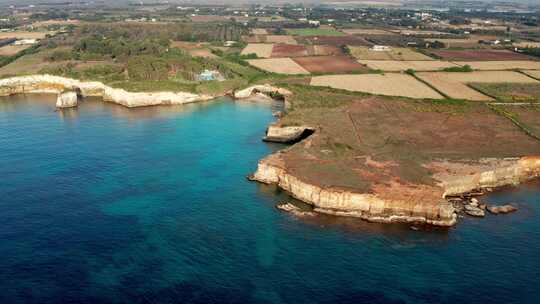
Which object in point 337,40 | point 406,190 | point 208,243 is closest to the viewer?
point 208,243

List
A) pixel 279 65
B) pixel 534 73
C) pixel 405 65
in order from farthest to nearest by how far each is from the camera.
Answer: pixel 405 65 < pixel 279 65 < pixel 534 73

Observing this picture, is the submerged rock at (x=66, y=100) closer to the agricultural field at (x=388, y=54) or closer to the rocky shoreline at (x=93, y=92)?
the rocky shoreline at (x=93, y=92)

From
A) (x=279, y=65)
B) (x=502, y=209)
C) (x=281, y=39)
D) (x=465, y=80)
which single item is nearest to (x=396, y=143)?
(x=502, y=209)

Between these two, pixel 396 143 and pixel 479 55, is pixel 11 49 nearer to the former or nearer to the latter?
pixel 396 143

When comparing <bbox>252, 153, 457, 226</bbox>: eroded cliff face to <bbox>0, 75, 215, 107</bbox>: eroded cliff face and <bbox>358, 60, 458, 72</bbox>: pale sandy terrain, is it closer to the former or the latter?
<bbox>0, 75, 215, 107</bbox>: eroded cliff face

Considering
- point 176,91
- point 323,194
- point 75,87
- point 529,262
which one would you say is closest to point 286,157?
point 323,194

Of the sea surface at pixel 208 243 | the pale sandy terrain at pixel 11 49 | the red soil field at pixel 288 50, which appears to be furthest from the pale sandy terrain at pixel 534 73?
the pale sandy terrain at pixel 11 49
